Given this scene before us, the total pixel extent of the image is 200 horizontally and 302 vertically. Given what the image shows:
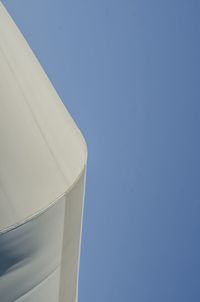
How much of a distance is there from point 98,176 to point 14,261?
599 millimetres

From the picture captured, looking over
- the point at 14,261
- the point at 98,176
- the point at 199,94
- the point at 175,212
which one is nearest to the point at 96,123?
the point at 98,176

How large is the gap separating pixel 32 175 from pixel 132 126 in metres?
0.59

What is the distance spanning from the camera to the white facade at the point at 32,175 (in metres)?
0.48

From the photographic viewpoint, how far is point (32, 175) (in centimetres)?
50

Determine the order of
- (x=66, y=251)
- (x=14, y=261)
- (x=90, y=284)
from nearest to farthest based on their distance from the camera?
1. (x=14, y=261)
2. (x=66, y=251)
3. (x=90, y=284)

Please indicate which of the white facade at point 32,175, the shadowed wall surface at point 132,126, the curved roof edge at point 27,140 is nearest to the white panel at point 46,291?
the white facade at point 32,175

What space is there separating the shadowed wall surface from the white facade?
0.36 metres

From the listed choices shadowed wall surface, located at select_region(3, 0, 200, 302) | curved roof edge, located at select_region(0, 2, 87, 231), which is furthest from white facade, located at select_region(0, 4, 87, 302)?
shadowed wall surface, located at select_region(3, 0, 200, 302)

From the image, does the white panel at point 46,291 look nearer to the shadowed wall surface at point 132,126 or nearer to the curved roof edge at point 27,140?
the curved roof edge at point 27,140

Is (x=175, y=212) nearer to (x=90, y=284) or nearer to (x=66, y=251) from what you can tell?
(x=90, y=284)

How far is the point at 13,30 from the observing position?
0.55 m

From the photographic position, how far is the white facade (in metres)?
0.48

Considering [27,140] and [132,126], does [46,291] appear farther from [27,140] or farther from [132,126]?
[132,126]

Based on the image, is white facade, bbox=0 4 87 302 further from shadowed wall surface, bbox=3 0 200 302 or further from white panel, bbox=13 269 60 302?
shadowed wall surface, bbox=3 0 200 302
